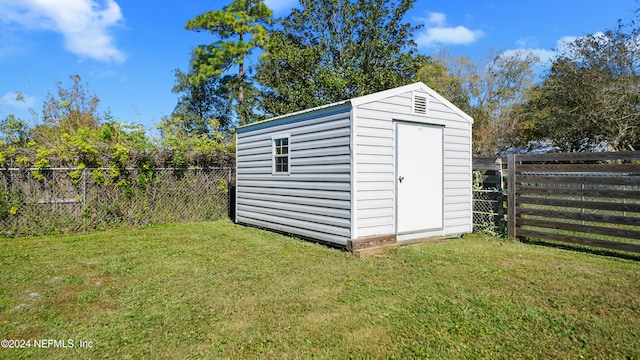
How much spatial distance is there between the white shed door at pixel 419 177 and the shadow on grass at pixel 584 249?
5.20 feet

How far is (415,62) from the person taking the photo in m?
17.7

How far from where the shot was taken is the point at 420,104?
625 centimetres

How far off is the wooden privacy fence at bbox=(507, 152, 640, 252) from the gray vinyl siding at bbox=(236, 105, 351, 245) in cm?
306

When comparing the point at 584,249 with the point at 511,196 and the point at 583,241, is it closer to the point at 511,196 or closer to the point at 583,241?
the point at 583,241

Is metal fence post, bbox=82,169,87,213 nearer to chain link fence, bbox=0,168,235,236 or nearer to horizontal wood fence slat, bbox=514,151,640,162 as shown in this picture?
chain link fence, bbox=0,168,235,236

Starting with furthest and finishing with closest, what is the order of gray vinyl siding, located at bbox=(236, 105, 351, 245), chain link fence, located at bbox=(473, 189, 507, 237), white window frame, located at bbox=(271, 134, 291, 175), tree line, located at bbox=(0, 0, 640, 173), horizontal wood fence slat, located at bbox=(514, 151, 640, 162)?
1. tree line, located at bbox=(0, 0, 640, 173)
2. white window frame, located at bbox=(271, 134, 291, 175)
3. chain link fence, located at bbox=(473, 189, 507, 237)
4. gray vinyl siding, located at bbox=(236, 105, 351, 245)
5. horizontal wood fence slat, located at bbox=(514, 151, 640, 162)

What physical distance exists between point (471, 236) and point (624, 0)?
810 centimetres

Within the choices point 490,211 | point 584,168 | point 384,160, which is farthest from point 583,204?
point 384,160

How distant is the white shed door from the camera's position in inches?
233

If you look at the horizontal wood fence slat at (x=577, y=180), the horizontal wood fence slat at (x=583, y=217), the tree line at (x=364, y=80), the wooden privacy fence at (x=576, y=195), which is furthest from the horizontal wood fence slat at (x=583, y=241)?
the tree line at (x=364, y=80)

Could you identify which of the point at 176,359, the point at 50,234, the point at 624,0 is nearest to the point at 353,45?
the point at 624,0

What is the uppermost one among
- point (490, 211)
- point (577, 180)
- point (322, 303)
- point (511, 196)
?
point (577, 180)

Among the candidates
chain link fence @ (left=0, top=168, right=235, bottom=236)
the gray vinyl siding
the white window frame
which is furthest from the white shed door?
chain link fence @ (left=0, top=168, right=235, bottom=236)

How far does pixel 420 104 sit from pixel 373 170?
157 cm
